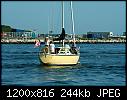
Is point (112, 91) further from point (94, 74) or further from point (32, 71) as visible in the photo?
point (32, 71)

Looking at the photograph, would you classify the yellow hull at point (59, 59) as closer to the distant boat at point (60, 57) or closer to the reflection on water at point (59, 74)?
the distant boat at point (60, 57)

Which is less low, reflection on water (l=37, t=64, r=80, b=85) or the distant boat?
the distant boat

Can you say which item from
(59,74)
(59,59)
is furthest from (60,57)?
(59,74)

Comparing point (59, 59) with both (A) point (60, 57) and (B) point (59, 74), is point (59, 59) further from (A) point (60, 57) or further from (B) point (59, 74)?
(B) point (59, 74)

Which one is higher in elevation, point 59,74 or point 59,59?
point 59,59

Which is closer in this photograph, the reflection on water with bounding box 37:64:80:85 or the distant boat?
the reflection on water with bounding box 37:64:80:85

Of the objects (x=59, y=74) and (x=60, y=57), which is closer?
(x=59, y=74)

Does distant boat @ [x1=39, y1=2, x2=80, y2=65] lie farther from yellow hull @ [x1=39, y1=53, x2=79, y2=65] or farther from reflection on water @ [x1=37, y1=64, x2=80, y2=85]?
reflection on water @ [x1=37, y1=64, x2=80, y2=85]

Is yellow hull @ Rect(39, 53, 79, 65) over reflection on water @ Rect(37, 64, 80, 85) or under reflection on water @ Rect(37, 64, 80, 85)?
over

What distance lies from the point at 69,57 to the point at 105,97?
1911 cm

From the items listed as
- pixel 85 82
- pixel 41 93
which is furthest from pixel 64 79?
pixel 41 93

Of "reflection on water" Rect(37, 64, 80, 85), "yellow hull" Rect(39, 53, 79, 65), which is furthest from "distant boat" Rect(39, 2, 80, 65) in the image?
"reflection on water" Rect(37, 64, 80, 85)

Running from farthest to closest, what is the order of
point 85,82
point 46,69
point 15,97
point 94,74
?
1. point 46,69
2. point 94,74
3. point 85,82
4. point 15,97

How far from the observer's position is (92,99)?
19438 mm
